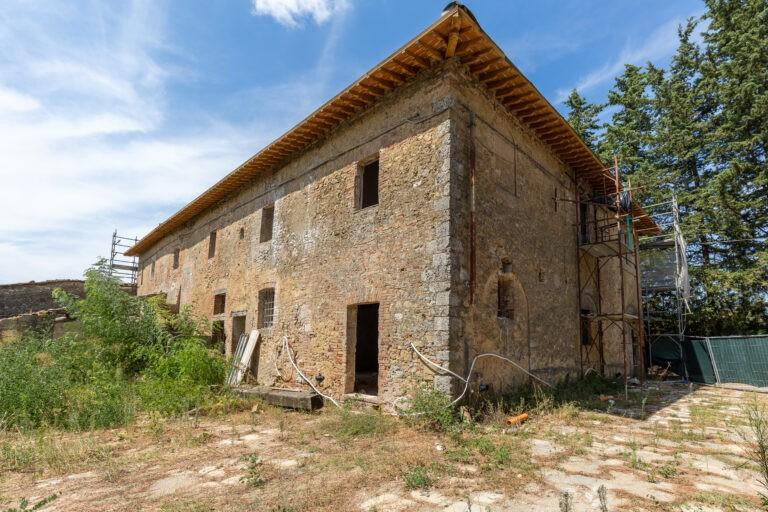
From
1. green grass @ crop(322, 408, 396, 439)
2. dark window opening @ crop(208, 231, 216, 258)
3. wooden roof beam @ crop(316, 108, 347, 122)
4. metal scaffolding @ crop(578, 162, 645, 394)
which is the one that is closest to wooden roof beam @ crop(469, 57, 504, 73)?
wooden roof beam @ crop(316, 108, 347, 122)

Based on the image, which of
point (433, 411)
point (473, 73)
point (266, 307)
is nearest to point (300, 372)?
point (266, 307)

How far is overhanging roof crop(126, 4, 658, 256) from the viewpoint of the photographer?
23.6 ft

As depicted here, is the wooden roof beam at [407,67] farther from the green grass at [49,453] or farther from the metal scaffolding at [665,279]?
the metal scaffolding at [665,279]

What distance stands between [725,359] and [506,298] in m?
10.8

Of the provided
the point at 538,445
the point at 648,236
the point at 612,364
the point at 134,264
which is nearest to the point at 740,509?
the point at 538,445

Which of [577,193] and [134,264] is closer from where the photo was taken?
[577,193]

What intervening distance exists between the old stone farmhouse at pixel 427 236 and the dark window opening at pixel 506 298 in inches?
1.1

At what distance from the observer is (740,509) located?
3695 millimetres

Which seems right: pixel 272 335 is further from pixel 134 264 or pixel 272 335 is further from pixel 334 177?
pixel 134 264

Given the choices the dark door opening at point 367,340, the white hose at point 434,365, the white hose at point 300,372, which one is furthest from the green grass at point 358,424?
the dark door opening at point 367,340

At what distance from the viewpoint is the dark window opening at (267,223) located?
12.2 m

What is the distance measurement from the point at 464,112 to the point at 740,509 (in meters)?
6.47

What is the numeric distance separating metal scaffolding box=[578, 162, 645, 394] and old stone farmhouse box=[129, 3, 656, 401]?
0.10 metres

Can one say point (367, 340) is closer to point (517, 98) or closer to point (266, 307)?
point (266, 307)
